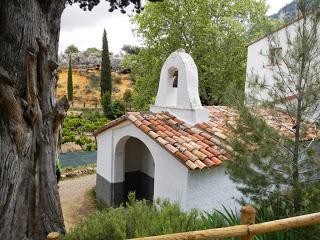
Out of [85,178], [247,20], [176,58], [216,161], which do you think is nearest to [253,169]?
[216,161]

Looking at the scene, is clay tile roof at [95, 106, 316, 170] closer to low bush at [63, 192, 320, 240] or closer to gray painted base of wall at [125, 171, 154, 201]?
low bush at [63, 192, 320, 240]

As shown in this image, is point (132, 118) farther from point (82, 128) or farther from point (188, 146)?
point (82, 128)

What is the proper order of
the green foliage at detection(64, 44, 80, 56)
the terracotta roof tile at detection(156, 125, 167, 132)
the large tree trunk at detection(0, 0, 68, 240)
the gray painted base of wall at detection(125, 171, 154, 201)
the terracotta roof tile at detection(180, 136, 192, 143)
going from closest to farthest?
the large tree trunk at detection(0, 0, 68, 240)
the terracotta roof tile at detection(180, 136, 192, 143)
the terracotta roof tile at detection(156, 125, 167, 132)
the gray painted base of wall at detection(125, 171, 154, 201)
the green foliage at detection(64, 44, 80, 56)

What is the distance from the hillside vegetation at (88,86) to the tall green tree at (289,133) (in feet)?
128

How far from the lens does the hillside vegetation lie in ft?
149

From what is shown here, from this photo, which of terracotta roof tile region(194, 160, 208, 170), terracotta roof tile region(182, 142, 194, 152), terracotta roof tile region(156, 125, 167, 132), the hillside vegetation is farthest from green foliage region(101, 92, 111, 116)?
terracotta roof tile region(194, 160, 208, 170)

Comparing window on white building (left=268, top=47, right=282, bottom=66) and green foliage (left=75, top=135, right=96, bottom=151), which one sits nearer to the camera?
window on white building (left=268, top=47, right=282, bottom=66)

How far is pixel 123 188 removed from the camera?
37.4 ft

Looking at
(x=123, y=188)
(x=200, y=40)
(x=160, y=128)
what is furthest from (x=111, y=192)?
(x=200, y=40)

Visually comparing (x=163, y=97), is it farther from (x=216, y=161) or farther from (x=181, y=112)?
(x=216, y=161)

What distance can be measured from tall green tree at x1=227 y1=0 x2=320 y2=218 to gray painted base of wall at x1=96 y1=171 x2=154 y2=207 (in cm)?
637

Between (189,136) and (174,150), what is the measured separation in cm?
102

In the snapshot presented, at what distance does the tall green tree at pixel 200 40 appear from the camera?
74.1 feet

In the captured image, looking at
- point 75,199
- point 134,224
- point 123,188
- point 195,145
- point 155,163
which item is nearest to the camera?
point 134,224
